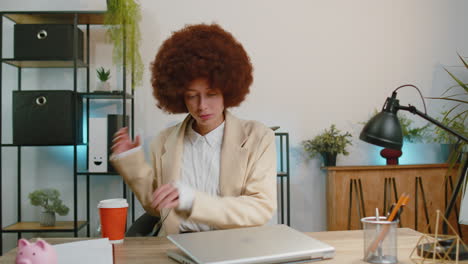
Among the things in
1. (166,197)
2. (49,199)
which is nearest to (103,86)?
(49,199)

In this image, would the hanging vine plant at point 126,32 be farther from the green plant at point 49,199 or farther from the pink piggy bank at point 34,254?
the pink piggy bank at point 34,254

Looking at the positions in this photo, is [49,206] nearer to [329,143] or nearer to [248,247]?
[329,143]

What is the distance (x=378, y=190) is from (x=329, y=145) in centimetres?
46

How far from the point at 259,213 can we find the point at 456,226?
2.31 m

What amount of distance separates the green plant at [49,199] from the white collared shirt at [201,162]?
1.58 m

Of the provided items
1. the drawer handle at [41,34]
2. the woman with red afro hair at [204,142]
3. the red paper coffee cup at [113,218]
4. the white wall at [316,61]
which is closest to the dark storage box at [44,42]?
the drawer handle at [41,34]

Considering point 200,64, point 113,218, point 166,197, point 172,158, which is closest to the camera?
point 166,197

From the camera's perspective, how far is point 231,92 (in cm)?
169

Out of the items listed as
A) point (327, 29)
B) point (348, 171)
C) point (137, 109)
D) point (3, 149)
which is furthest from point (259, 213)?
point (3, 149)

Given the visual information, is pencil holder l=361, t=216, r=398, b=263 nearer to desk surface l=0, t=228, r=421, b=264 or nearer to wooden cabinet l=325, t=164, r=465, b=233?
desk surface l=0, t=228, r=421, b=264

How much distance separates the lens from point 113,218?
1223 mm

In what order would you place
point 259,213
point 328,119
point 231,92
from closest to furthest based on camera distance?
point 259,213
point 231,92
point 328,119

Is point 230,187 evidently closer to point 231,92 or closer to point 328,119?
point 231,92

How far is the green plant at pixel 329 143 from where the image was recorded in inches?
122
